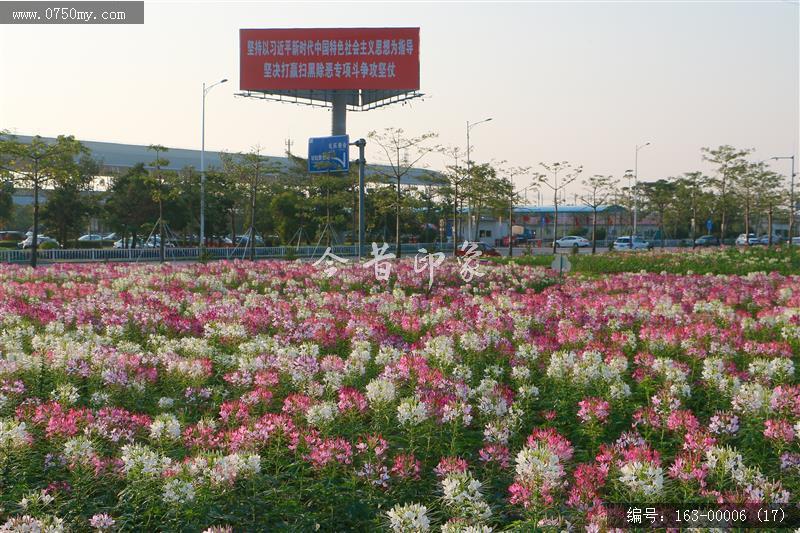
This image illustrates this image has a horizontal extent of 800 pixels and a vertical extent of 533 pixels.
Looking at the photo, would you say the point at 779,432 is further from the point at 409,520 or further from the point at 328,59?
the point at 328,59

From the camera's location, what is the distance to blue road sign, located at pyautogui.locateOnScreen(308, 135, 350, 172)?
Result: 139 ft

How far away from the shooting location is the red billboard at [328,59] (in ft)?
155

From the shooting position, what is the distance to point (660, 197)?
57.9 m

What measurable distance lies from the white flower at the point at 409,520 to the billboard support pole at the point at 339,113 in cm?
4692

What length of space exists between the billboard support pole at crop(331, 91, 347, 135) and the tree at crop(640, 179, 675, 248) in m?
25.7

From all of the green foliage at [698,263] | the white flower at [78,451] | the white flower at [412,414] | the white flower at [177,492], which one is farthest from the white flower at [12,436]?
the green foliage at [698,263]

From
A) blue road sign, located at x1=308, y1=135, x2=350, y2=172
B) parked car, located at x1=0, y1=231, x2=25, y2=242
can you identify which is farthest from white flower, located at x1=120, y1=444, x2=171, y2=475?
parked car, located at x1=0, y1=231, x2=25, y2=242

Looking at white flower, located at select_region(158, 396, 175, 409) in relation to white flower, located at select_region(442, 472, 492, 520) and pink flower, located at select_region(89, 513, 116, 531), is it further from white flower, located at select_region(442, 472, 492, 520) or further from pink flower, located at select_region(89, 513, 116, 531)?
white flower, located at select_region(442, 472, 492, 520)

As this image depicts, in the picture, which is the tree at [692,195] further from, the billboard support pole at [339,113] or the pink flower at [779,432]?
the pink flower at [779,432]

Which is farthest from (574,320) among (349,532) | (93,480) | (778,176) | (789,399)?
(778,176)

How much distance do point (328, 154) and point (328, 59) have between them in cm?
865

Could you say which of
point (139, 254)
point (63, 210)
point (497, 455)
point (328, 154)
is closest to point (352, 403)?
point (497, 455)

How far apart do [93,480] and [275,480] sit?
3.52ft

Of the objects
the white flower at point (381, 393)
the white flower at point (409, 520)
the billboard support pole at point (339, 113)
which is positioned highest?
the billboard support pole at point (339, 113)
